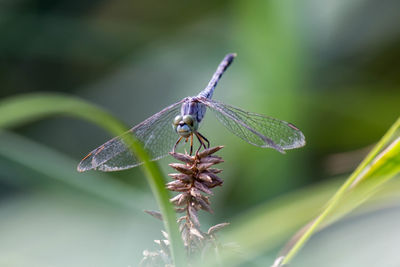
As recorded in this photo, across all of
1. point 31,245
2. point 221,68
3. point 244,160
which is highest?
point 221,68

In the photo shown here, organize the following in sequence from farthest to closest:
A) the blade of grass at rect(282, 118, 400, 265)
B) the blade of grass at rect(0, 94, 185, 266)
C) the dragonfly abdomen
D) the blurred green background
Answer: the dragonfly abdomen < the blurred green background < the blade of grass at rect(282, 118, 400, 265) < the blade of grass at rect(0, 94, 185, 266)

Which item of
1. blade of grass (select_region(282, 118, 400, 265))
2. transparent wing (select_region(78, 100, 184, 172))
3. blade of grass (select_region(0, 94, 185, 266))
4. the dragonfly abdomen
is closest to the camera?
blade of grass (select_region(0, 94, 185, 266))

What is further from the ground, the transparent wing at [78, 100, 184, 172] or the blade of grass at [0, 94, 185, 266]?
the transparent wing at [78, 100, 184, 172]

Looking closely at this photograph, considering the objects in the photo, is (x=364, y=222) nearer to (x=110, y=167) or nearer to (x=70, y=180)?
(x=110, y=167)

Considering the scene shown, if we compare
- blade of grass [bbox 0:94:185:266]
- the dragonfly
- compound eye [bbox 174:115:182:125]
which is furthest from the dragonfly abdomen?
blade of grass [bbox 0:94:185:266]

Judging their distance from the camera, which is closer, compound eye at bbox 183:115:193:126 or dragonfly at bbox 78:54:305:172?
dragonfly at bbox 78:54:305:172

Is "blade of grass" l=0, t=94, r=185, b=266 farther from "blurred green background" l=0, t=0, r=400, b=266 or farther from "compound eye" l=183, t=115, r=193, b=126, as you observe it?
"compound eye" l=183, t=115, r=193, b=126

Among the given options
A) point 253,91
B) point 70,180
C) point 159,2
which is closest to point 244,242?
point 70,180

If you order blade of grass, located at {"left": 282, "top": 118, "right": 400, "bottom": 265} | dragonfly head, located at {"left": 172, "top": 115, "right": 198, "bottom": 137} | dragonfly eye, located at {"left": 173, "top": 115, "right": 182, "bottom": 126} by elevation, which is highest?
dragonfly eye, located at {"left": 173, "top": 115, "right": 182, "bottom": 126}
